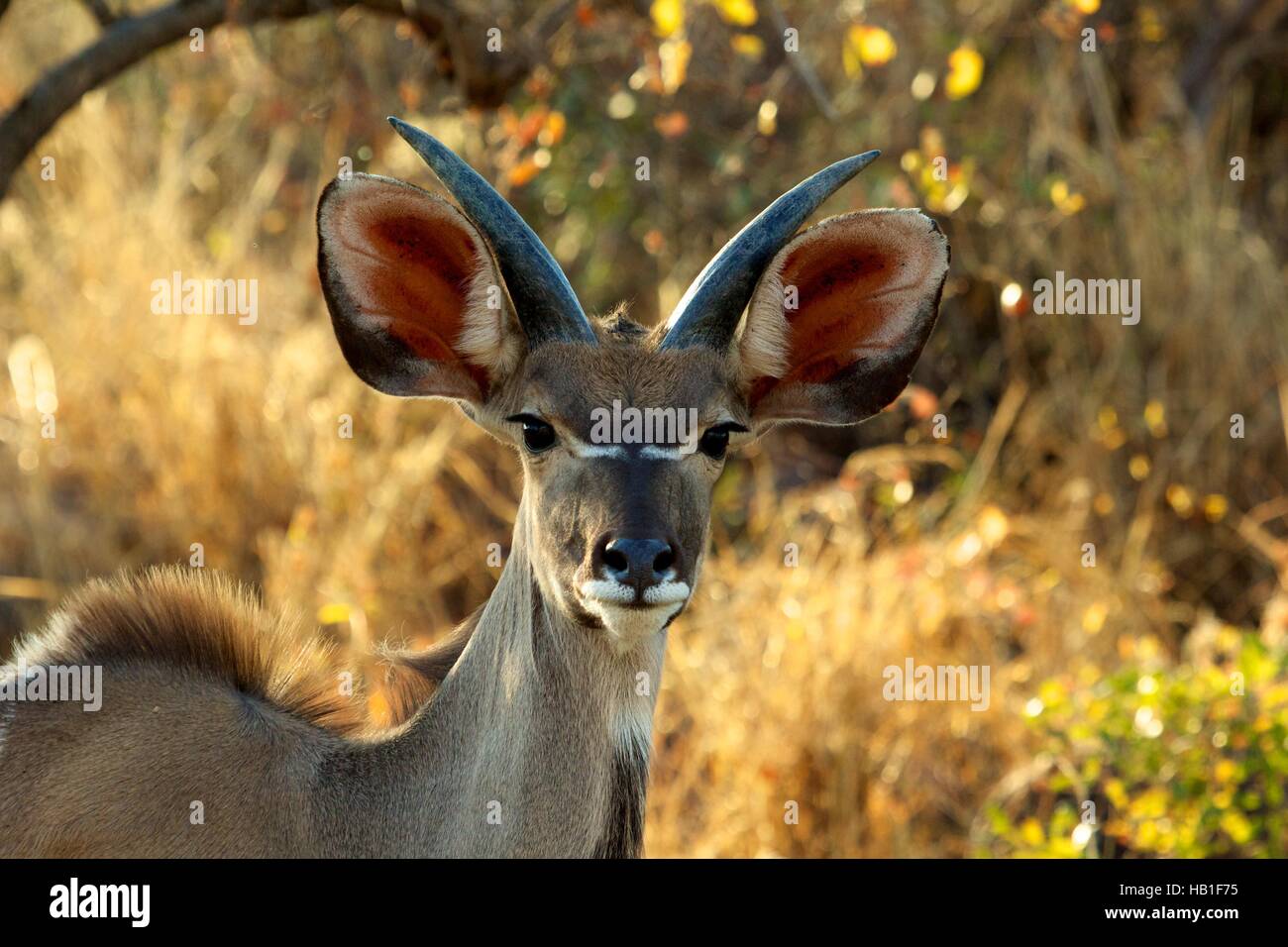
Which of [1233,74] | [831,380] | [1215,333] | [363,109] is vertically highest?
[1233,74]

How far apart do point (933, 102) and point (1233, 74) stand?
2.68 meters

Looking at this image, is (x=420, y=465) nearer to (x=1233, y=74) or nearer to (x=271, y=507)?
(x=271, y=507)

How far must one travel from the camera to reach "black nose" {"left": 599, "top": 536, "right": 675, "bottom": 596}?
3.49 metres

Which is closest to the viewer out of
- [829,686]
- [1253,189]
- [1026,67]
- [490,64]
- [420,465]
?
[490,64]

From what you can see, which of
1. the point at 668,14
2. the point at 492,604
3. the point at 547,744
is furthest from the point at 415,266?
the point at 668,14

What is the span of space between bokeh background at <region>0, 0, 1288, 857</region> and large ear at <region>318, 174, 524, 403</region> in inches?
79.5

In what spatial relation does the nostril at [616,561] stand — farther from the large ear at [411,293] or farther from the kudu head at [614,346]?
the large ear at [411,293]

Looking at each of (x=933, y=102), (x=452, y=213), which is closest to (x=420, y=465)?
(x=933, y=102)
